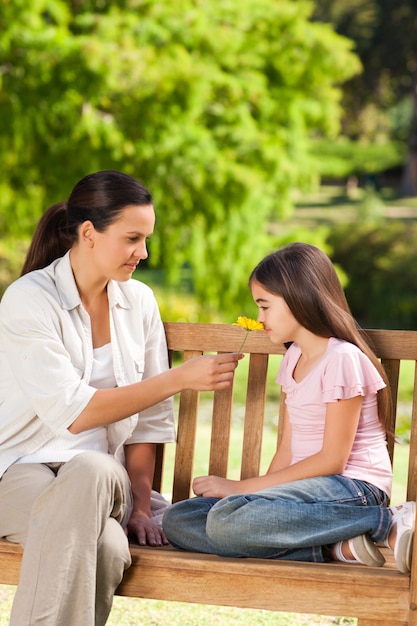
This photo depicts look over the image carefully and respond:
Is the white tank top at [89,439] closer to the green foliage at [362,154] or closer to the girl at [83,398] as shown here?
the girl at [83,398]

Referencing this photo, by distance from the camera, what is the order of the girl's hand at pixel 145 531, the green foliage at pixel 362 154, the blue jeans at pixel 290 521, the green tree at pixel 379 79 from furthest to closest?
the green foliage at pixel 362 154, the green tree at pixel 379 79, the girl's hand at pixel 145 531, the blue jeans at pixel 290 521

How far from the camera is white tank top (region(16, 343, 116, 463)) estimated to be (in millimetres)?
2896

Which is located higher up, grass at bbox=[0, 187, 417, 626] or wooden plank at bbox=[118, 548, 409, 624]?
wooden plank at bbox=[118, 548, 409, 624]

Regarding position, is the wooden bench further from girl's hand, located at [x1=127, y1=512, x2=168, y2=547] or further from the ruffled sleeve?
the ruffled sleeve

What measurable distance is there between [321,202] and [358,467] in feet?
83.6

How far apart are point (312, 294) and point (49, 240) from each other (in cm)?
90

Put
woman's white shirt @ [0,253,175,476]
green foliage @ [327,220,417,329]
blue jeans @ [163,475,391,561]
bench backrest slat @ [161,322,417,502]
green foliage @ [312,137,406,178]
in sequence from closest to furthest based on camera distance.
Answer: blue jeans @ [163,475,391,561]
woman's white shirt @ [0,253,175,476]
bench backrest slat @ [161,322,417,502]
green foliage @ [327,220,417,329]
green foliage @ [312,137,406,178]

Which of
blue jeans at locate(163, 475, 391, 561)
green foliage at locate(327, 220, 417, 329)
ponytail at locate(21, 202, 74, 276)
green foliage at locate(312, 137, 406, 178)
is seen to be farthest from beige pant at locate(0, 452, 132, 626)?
green foliage at locate(312, 137, 406, 178)

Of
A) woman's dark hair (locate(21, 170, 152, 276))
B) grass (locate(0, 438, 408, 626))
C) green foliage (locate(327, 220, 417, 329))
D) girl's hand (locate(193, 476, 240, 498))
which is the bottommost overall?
green foliage (locate(327, 220, 417, 329))

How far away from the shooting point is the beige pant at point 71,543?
8.32 ft

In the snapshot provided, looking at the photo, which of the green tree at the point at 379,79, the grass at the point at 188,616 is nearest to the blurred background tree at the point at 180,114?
the grass at the point at 188,616

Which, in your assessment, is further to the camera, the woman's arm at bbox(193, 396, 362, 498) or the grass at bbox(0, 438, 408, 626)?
the grass at bbox(0, 438, 408, 626)

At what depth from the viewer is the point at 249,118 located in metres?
11.1

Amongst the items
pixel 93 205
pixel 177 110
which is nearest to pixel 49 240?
pixel 93 205
